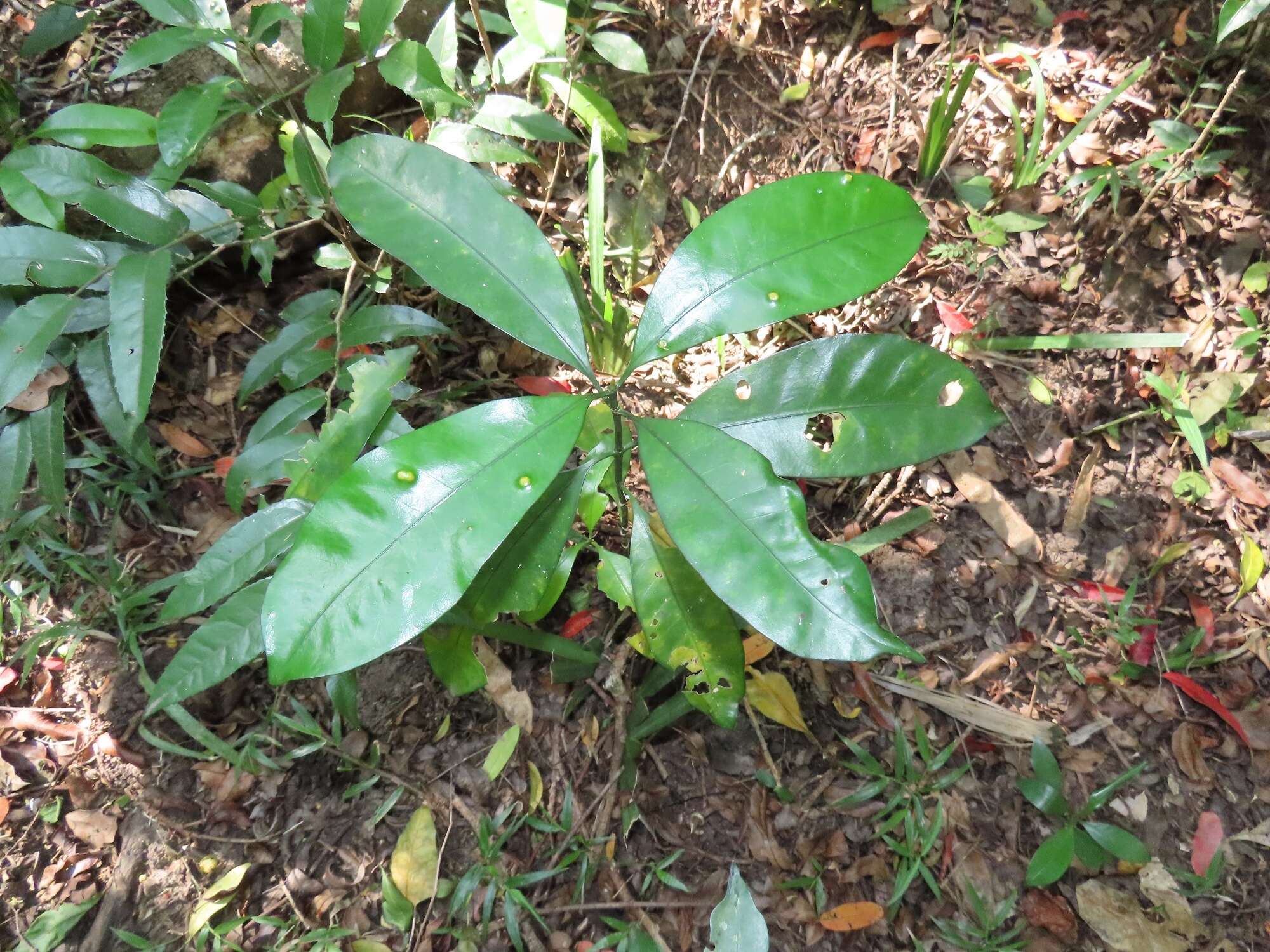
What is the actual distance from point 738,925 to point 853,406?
84cm

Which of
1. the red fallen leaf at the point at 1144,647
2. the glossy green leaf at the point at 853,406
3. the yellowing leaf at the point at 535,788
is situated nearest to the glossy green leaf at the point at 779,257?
the glossy green leaf at the point at 853,406

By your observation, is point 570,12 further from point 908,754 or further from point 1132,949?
point 1132,949

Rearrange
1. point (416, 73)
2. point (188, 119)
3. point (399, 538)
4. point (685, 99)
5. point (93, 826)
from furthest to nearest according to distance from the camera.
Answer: point (685, 99)
point (93, 826)
point (416, 73)
point (188, 119)
point (399, 538)

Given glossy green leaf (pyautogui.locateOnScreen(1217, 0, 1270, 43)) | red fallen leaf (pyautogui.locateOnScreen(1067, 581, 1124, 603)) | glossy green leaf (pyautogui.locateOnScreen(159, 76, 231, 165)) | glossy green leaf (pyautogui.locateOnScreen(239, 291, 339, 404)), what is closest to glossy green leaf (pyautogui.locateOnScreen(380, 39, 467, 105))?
glossy green leaf (pyautogui.locateOnScreen(159, 76, 231, 165))

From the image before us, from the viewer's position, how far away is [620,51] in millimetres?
2098

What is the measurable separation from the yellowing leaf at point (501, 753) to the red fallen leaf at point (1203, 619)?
5.55 ft

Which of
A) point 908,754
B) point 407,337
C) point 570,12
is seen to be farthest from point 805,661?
point 570,12

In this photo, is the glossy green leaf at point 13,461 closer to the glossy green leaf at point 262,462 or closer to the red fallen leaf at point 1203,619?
the glossy green leaf at point 262,462

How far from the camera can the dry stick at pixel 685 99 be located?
229 cm

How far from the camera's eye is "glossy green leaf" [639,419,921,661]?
3.38ft

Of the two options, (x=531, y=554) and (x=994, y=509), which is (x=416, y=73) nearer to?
(x=531, y=554)

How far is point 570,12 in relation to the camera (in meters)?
2.20

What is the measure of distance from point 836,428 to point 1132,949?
52.1 inches

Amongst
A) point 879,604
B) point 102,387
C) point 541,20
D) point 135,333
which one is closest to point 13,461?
point 102,387
